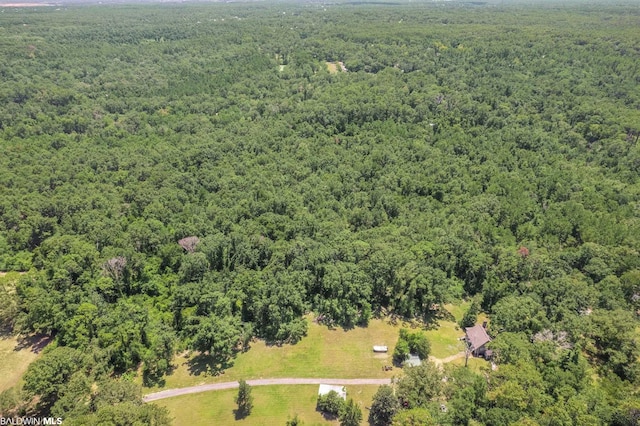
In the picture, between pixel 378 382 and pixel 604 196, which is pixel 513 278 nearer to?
pixel 378 382

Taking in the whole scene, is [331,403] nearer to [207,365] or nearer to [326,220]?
[207,365]

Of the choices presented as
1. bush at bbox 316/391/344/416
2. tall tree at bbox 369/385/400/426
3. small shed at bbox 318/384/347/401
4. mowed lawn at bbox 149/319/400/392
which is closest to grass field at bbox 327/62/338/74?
mowed lawn at bbox 149/319/400/392

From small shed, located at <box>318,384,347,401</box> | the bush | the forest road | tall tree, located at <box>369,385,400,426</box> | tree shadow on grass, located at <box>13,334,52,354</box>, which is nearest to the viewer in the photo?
tall tree, located at <box>369,385,400,426</box>

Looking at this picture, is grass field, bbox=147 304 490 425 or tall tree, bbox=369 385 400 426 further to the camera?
grass field, bbox=147 304 490 425

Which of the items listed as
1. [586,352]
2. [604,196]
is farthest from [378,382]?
[604,196]

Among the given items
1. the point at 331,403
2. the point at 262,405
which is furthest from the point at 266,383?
the point at 331,403

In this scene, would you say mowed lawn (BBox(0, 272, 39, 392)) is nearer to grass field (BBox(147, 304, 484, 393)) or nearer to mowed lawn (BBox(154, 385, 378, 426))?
grass field (BBox(147, 304, 484, 393))
